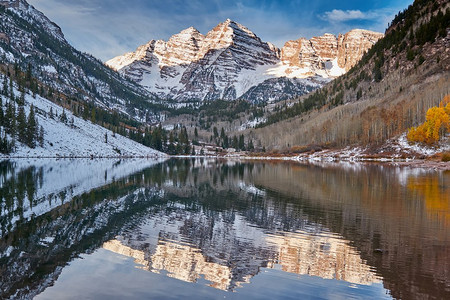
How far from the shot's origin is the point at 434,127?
105875 mm

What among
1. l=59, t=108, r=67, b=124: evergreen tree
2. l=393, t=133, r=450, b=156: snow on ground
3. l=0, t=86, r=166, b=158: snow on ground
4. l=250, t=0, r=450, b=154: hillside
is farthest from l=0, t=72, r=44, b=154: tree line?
l=393, t=133, r=450, b=156: snow on ground

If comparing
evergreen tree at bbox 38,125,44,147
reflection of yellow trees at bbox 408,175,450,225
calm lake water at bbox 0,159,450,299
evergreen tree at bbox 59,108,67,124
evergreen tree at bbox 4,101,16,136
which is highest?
evergreen tree at bbox 59,108,67,124

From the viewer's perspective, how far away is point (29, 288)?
41.0 feet

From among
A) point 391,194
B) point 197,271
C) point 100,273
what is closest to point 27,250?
point 100,273

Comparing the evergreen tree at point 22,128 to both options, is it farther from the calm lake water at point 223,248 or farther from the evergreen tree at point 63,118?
the calm lake water at point 223,248

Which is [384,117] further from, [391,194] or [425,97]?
[391,194]

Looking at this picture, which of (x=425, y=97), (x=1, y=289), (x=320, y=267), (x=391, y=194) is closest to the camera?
(x=1, y=289)

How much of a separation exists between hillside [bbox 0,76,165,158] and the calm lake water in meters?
107

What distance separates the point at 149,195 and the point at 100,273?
79.6ft

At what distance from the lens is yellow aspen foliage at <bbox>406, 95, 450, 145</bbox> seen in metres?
106

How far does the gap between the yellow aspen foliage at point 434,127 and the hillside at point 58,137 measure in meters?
126

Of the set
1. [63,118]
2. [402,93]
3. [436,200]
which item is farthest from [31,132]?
[402,93]

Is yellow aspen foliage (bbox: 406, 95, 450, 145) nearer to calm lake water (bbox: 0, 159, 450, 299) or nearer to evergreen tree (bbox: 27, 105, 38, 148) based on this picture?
calm lake water (bbox: 0, 159, 450, 299)

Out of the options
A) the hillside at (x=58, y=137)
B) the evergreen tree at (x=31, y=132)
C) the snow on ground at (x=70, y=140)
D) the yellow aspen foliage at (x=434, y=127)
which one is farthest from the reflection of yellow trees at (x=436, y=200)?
the evergreen tree at (x=31, y=132)
